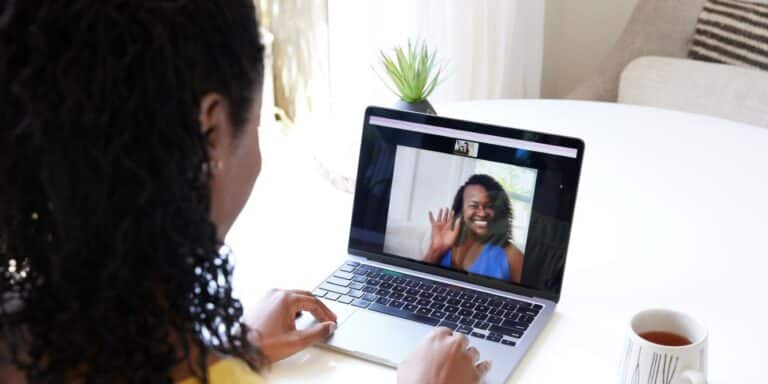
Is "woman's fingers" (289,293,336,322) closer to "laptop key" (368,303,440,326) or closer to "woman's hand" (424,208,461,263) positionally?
"laptop key" (368,303,440,326)

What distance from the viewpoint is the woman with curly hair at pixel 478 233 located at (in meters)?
1.05

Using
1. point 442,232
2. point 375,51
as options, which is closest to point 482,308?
point 442,232

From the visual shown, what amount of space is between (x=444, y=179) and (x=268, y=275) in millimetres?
263

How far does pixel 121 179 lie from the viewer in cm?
58

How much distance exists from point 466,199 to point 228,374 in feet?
1.47

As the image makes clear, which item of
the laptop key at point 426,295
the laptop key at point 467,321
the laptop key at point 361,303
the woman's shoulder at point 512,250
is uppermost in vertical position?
the woman's shoulder at point 512,250

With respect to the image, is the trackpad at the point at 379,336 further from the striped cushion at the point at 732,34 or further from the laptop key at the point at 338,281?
the striped cushion at the point at 732,34

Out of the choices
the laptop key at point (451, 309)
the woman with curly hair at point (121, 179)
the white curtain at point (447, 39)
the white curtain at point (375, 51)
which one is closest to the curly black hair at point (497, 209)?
the laptop key at point (451, 309)

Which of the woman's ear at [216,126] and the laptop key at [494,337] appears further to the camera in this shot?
the laptop key at [494,337]

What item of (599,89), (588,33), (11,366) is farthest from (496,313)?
(588,33)

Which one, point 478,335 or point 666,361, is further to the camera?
point 478,335

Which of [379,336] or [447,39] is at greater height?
[447,39]

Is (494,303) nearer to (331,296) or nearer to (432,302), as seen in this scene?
(432,302)

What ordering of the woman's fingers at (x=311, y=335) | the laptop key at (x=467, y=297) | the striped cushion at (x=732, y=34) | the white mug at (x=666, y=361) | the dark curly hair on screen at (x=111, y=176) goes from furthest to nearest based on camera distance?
the striped cushion at (x=732, y=34) → the laptop key at (x=467, y=297) → the woman's fingers at (x=311, y=335) → the white mug at (x=666, y=361) → the dark curly hair on screen at (x=111, y=176)
